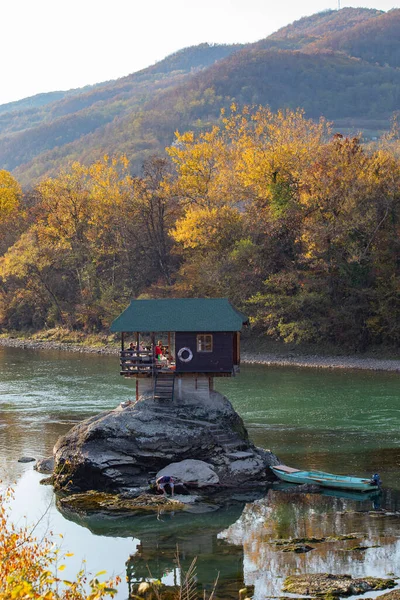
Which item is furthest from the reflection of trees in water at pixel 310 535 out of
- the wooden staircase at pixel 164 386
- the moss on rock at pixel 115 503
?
the wooden staircase at pixel 164 386

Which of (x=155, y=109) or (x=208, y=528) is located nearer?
(x=208, y=528)

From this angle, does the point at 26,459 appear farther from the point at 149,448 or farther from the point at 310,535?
the point at 310,535

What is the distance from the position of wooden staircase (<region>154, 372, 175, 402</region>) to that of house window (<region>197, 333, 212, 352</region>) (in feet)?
6.01

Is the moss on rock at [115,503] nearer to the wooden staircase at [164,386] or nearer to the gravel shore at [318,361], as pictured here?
the wooden staircase at [164,386]

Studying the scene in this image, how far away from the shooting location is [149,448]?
34.4 meters

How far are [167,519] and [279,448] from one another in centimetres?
1087

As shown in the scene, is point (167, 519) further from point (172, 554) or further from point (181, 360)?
point (181, 360)

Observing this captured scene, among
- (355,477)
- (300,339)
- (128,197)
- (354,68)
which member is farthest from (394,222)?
(354,68)

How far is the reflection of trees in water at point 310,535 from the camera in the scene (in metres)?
24.2

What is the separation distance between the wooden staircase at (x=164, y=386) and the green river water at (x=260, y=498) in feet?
20.0

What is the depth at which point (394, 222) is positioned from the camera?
6988 centimetres

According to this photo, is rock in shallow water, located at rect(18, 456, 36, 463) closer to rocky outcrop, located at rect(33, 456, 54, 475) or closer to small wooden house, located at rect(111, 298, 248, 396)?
rocky outcrop, located at rect(33, 456, 54, 475)

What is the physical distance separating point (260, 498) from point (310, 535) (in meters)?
4.81

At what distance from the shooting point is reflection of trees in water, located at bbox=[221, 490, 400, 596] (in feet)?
79.4
